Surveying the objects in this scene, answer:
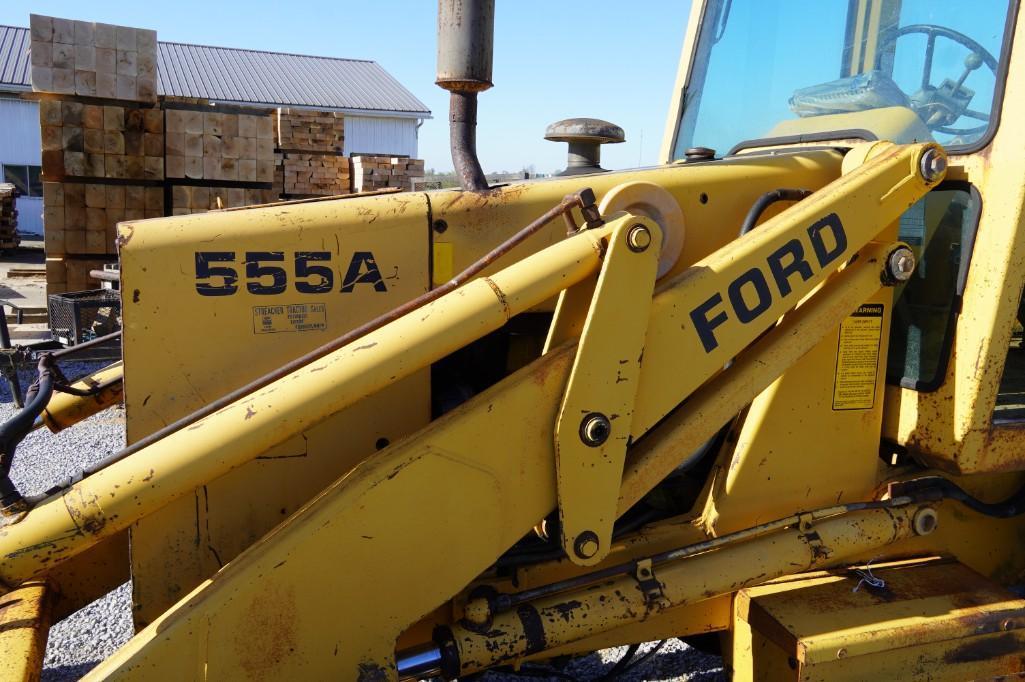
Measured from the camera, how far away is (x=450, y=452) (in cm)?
193

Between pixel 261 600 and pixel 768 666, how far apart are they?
1.37 m

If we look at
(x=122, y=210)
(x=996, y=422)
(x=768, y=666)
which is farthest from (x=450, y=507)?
(x=122, y=210)

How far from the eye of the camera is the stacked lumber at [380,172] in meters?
12.5

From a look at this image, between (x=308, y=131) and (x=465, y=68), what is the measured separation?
10567 mm

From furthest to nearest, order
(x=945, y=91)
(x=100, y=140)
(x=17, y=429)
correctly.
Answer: (x=100, y=140) < (x=945, y=91) < (x=17, y=429)

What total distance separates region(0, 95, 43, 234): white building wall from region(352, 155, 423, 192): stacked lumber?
17.0 metres

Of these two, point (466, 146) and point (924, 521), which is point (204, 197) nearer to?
point (466, 146)

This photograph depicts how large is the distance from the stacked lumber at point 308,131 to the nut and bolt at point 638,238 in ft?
35.4

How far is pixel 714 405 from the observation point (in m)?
2.19

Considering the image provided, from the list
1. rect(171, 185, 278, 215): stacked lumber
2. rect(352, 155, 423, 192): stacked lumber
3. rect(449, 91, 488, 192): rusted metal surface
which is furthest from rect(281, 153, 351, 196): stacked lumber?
rect(449, 91, 488, 192): rusted metal surface

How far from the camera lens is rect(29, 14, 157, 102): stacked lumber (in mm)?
8094

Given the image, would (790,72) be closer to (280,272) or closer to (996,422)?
(996,422)

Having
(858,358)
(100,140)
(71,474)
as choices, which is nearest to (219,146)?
(100,140)

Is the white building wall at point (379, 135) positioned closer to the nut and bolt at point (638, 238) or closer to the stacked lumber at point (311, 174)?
the stacked lumber at point (311, 174)
